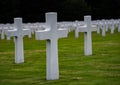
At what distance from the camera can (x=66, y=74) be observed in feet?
42.8

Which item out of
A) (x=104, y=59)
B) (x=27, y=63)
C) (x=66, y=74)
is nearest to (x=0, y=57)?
(x=27, y=63)

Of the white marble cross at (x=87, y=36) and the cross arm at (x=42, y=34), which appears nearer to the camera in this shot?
the cross arm at (x=42, y=34)

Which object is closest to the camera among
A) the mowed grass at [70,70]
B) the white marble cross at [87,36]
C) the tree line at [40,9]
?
the mowed grass at [70,70]

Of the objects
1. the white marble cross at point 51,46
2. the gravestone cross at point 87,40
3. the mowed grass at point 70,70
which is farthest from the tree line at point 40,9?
the white marble cross at point 51,46

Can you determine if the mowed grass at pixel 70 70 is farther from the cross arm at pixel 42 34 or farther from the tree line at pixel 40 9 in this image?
the tree line at pixel 40 9

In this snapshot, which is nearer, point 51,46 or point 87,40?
point 51,46

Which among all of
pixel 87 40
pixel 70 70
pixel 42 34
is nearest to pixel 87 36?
→ pixel 87 40

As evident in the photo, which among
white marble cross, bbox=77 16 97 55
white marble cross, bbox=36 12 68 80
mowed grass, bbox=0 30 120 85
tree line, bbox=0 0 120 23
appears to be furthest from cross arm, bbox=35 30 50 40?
tree line, bbox=0 0 120 23

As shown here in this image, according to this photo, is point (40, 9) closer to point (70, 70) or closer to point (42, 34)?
point (70, 70)

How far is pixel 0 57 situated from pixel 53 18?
6.77m

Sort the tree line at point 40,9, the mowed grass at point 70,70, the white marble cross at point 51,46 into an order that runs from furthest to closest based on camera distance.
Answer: the tree line at point 40,9
the white marble cross at point 51,46
the mowed grass at point 70,70

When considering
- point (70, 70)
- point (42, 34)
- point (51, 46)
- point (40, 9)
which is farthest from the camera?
point (40, 9)

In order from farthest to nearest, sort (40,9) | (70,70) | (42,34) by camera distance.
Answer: (40,9) → (70,70) → (42,34)

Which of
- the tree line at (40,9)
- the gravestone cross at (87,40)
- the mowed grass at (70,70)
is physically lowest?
the mowed grass at (70,70)
